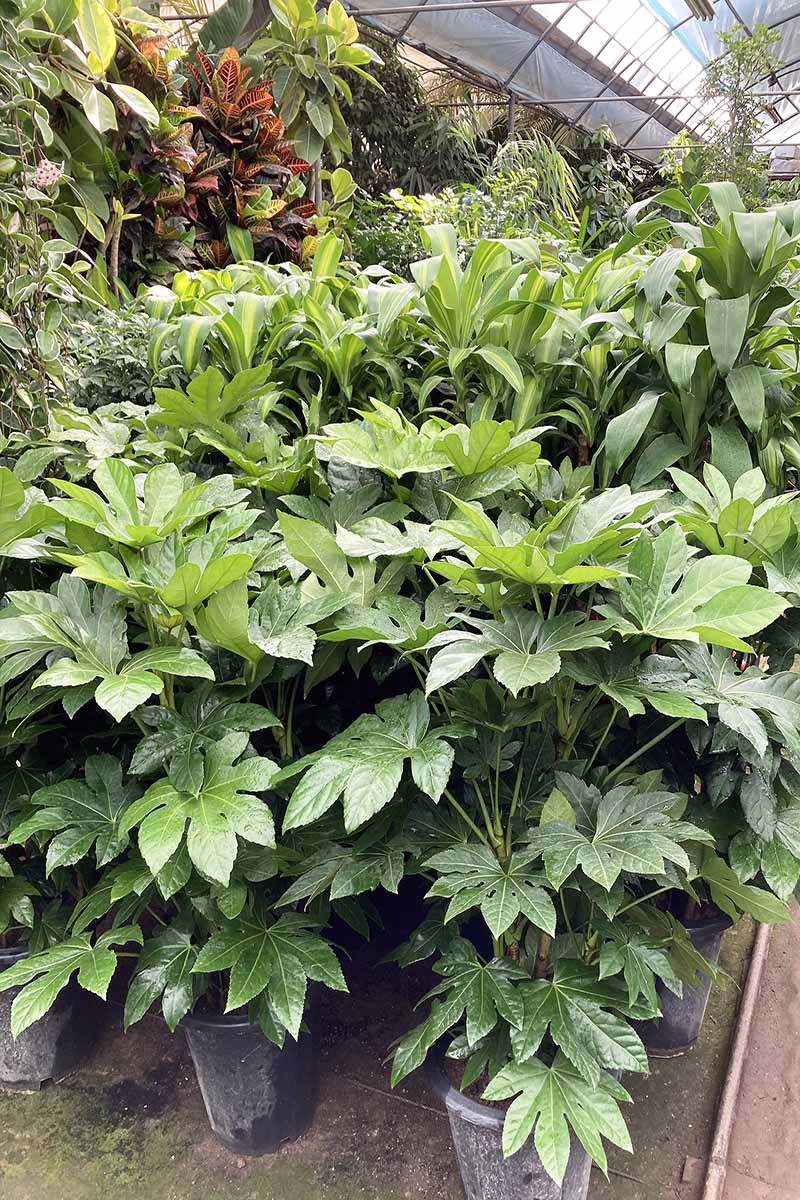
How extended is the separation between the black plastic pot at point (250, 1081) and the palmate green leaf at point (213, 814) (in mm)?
579

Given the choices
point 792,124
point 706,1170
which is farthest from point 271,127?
point 792,124

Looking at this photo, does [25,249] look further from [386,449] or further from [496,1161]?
[496,1161]

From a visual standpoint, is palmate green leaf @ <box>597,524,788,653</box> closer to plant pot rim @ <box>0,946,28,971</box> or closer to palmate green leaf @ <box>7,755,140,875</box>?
palmate green leaf @ <box>7,755,140,875</box>

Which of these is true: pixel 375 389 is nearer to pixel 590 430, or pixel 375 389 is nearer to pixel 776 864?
pixel 590 430

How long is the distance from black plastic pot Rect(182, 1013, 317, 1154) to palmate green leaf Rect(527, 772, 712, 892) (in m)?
0.69

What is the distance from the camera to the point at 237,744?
107 centimetres

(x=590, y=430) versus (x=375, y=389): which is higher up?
(x=590, y=430)

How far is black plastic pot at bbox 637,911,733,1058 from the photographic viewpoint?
1656 mm

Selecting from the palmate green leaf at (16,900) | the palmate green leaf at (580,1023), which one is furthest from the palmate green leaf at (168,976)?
the palmate green leaf at (580,1023)

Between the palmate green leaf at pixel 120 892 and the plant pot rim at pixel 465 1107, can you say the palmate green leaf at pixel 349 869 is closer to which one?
the palmate green leaf at pixel 120 892

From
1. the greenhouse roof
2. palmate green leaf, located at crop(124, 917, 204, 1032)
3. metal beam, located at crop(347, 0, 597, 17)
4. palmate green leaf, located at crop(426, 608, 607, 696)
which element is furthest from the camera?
the greenhouse roof

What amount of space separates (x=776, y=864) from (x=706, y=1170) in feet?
2.51

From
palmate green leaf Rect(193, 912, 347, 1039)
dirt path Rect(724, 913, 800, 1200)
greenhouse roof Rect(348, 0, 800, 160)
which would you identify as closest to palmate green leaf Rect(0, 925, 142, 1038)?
palmate green leaf Rect(193, 912, 347, 1039)

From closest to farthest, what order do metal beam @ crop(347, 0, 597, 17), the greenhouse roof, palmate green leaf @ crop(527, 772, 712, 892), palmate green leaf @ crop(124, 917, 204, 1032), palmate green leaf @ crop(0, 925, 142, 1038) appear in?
palmate green leaf @ crop(527, 772, 712, 892) → palmate green leaf @ crop(0, 925, 142, 1038) → palmate green leaf @ crop(124, 917, 204, 1032) → metal beam @ crop(347, 0, 597, 17) → the greenhouse roof
